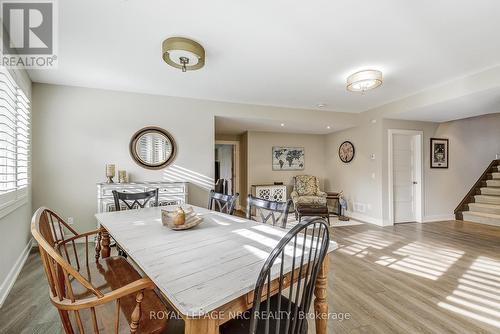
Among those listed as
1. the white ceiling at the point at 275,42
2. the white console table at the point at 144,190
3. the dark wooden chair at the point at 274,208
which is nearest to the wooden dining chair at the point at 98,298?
the dark wooden chair at the point at 274,208

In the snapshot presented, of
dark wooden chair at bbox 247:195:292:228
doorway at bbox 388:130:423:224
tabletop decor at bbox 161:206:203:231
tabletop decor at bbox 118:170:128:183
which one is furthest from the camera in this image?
doorway at bbox 388:130:423:224

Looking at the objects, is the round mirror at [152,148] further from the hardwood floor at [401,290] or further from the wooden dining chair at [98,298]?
the wooden dining chair at [98,298]

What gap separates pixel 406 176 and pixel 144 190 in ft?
17.1

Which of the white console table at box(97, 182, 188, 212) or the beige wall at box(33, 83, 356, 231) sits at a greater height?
the beige wall at box(33, 83, 356, 231)

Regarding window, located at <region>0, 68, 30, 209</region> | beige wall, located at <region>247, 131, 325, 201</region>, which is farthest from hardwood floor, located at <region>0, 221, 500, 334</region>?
beige wall, located at <region>247, 131, 325, 201</region>

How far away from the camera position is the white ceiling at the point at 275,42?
1.86m

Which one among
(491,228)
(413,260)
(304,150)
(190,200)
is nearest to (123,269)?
(190,200)

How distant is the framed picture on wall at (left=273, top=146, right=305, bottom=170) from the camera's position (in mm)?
6391

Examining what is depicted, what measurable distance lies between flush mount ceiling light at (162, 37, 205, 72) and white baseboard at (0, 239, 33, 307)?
8.46ft

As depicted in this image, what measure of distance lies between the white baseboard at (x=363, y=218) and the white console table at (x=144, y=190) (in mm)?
3823

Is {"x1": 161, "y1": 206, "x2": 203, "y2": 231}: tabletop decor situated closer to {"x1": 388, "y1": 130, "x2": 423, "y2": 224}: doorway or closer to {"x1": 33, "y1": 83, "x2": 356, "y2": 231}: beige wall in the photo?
{"x1": 33, "y1": 83, "x2": 356, "y2": 231}: beige wall

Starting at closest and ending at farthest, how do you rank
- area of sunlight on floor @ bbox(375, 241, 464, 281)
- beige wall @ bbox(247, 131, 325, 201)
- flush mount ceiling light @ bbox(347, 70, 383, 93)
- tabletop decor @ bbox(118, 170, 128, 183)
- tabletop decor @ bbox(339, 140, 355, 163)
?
area of sunlight on floor @ bbox(375, 241, 464, 281) → flush mount ceiling light @ bbox(347, 70, 383, 93) → tabletop decor @ bbox(118, 170, 128, 183) → tabletop decor @ bbox(339, 140, 355, 163) → beige wall @ bbox(247, 131, 325, 201)

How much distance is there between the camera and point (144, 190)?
3.57m

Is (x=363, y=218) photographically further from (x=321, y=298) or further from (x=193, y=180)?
(x=321, y=298)
